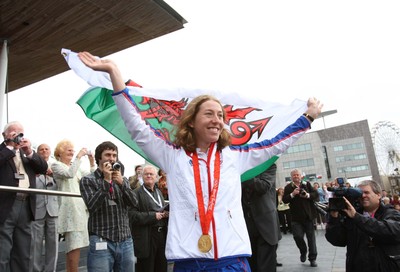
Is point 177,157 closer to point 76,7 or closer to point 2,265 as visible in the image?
point 2,265

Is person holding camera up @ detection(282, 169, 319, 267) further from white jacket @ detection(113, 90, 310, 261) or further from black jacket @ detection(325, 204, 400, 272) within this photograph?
white jacket @ detection(113, 90, 310, 261)

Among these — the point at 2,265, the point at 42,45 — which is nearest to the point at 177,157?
the point at 2,265

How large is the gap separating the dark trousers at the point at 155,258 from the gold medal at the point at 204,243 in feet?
11.1

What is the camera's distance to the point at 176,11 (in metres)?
6.21

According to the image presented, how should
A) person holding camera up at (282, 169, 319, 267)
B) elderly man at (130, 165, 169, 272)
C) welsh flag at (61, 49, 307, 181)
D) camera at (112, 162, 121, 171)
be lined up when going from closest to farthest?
1. welsh flag at (61, 49, 307, 181)
2. camera at (112, 162, 121, 171)
3. elderly man at (130, 165, 169, 272)
4. person holding camera up at (282, 169, 319, 267)

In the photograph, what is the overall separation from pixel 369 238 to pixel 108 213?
296 centimetres

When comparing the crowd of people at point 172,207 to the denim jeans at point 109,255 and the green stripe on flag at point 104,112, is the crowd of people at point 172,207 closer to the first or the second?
the denim jeans at point 109,255

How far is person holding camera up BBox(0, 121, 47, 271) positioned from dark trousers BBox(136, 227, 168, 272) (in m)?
1.49

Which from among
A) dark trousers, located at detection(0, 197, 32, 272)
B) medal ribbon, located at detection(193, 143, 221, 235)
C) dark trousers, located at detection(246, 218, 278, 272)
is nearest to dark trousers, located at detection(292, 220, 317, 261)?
dark trousers, located at detection(246, 218, 278, 272)

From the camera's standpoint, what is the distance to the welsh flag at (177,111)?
3316 millimetres

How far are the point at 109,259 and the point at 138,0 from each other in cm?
398

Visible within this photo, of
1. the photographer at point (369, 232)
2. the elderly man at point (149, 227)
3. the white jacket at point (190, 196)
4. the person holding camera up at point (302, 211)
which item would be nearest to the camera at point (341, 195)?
the photographer at point (369, 232)

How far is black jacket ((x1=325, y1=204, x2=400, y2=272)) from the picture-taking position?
12.4 ft

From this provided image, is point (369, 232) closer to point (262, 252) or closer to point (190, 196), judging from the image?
point (262, 252)
